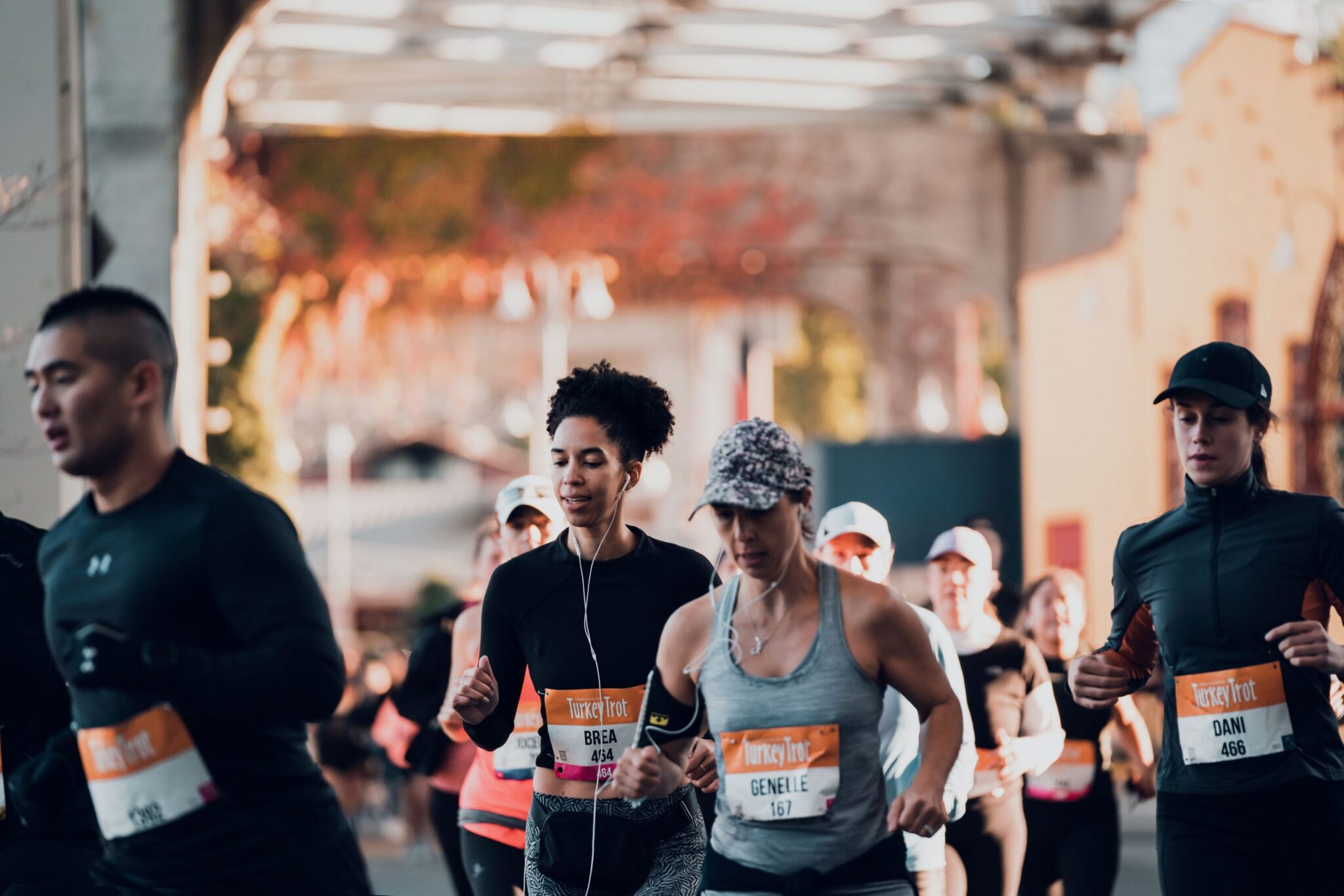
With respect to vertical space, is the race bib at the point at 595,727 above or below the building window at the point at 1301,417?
below

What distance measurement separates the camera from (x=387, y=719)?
8.70 meters

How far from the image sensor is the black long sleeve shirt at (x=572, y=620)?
16.0ft

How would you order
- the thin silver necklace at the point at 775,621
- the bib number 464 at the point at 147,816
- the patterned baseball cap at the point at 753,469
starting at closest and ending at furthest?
1. the bib number 464 at the point at 147,816
2. the patterned baseball cap at the point at 753,469
3. the thin silver necklace at the point at 775,621

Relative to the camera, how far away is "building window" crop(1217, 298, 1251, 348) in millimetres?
16844

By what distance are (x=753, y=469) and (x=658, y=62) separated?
14212 millimetres

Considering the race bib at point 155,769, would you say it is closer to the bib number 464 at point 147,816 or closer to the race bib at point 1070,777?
the bib number 464 at point 147,816

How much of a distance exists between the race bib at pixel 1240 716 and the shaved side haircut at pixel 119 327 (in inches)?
101

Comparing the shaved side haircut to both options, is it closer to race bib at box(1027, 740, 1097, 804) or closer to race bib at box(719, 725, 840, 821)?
race bib at box(719, 725, 840, 821)

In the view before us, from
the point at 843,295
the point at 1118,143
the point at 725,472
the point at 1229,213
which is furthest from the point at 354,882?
the point at 843,295

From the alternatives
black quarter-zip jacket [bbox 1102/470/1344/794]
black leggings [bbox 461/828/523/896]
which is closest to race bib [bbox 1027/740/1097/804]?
black leggings [bbox 461/828/523/896]

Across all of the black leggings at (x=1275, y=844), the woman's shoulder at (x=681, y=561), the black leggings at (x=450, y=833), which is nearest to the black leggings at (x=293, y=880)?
the woman's shoulder at (x=681, y=561)

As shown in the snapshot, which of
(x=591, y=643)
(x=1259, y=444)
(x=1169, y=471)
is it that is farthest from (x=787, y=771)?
(x=1169, y=471)

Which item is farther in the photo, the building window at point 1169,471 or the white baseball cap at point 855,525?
the building window at point 1169,471

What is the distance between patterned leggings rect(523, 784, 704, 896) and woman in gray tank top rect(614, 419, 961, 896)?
0.65 m
